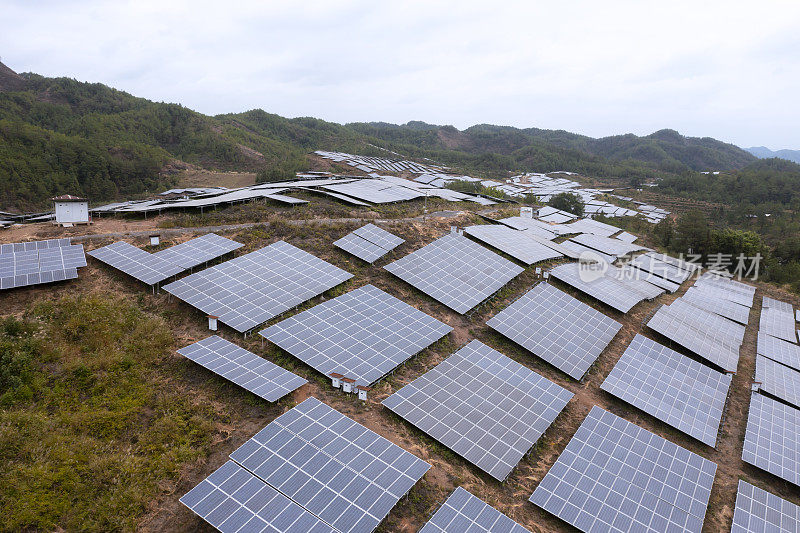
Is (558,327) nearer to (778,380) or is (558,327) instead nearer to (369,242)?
(778,380)

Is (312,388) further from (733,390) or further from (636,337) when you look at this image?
(733,390)

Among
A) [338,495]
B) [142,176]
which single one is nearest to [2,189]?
[142,176]

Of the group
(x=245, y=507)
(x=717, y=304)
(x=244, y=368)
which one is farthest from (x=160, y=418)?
(x=717, y=304)

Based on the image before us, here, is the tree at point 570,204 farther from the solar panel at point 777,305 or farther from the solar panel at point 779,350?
the solar panel at point 779,350

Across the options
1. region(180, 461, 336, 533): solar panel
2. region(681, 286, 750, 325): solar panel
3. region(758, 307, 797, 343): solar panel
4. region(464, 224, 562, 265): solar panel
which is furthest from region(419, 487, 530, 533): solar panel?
region(758, 307, 797, 343): solar panel

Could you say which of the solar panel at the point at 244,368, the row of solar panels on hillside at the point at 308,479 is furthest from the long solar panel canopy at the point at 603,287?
the solar panel at the point at 244,368

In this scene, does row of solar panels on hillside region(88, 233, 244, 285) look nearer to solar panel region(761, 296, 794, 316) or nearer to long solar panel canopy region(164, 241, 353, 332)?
long solar panel canopy region(164, 241, 353, 332)
